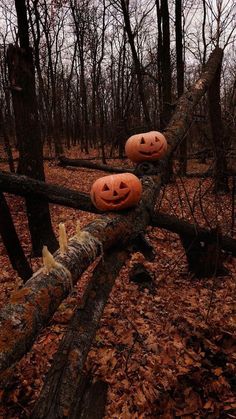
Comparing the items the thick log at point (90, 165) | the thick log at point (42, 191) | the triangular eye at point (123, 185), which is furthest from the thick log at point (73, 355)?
the thick log at point (90, 165)

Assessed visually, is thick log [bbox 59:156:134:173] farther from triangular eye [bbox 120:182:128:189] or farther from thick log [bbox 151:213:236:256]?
triangular eye [bbox 120:182:128:189]

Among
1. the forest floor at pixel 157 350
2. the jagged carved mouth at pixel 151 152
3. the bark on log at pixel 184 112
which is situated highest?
the bark on log at pixel 184 112

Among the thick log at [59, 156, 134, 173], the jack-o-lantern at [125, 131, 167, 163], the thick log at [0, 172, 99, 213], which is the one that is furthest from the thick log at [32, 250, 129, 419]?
the thick log at [59, 156, 134, 173]

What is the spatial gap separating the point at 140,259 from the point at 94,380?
10.4 ft

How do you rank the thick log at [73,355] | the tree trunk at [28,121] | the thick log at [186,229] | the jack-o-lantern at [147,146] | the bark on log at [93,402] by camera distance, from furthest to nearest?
the tree trunk at [28,121], the thick log at [186,229], the jack-o-lantern at [147,146], the bark on log at [93,402], the thick log at [73,355]

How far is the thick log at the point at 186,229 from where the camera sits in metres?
4.81

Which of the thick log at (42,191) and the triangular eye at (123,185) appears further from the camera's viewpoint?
the thick log at (42,191)

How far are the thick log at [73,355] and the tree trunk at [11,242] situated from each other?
257 centimetres

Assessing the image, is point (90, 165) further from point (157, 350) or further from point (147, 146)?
point (157, 350)

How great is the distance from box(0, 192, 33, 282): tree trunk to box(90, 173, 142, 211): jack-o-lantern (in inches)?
92.7

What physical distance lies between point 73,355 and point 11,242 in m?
3.36

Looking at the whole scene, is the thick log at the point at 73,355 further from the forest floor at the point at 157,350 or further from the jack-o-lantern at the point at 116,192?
the forest floor at the point at 157,350

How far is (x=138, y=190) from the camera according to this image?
10.4 ft

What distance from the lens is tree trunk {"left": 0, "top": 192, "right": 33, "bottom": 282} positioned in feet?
16.4
